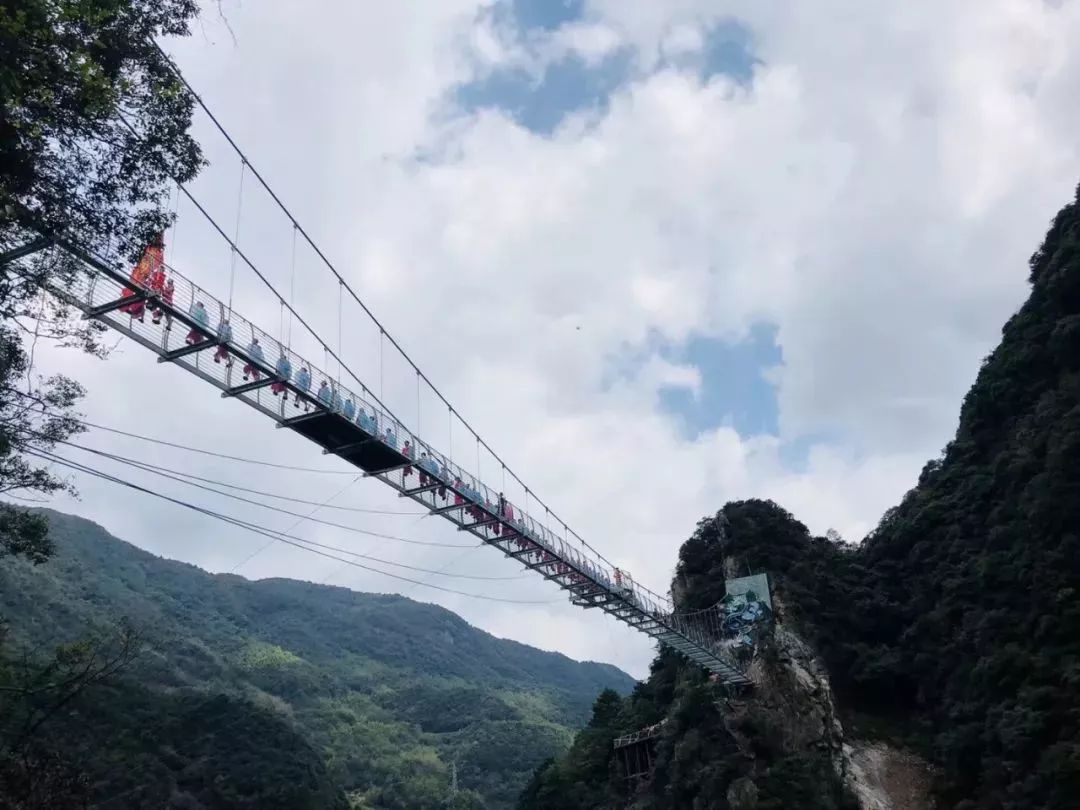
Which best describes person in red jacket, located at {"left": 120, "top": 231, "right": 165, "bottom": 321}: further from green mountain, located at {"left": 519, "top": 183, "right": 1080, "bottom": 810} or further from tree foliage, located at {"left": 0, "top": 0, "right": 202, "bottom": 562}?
green mountain, located at {"left": 519, "top": 183, "right": 1080, "bottom": 810}

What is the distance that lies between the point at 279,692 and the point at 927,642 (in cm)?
7150

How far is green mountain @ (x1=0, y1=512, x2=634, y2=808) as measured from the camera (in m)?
42.4

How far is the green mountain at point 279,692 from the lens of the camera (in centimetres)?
4241

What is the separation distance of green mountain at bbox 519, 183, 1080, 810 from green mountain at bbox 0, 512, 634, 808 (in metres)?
19.4

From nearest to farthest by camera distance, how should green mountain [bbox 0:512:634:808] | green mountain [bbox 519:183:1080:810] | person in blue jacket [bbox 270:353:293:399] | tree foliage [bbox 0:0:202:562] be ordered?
tree foliage [bbox 0:0:202:562]
person in blue jacket [bbox 270:353:293:399]
green mountain [bbox 519:183:1080:810]
green mountain [bbox 0:512:634:808]

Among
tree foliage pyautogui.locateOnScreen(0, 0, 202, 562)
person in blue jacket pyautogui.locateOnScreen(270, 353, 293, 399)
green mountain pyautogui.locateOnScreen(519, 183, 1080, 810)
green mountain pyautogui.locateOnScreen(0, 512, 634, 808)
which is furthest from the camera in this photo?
green mountain pyautogui.locateOnScreen(0, 512, 634, 808)

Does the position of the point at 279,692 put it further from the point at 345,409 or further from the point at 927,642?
the point at 345,409

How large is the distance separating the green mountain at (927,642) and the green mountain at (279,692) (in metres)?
19.4

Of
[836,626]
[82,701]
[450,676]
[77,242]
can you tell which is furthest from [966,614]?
[450,676]

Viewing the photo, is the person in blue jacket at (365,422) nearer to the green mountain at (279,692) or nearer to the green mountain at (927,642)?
the green mountain at (279,692)

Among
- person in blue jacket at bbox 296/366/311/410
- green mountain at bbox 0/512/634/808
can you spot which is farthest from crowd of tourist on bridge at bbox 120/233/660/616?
green mountain at bbox 0/512/634/808

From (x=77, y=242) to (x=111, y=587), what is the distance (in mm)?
91751

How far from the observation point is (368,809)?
6119 centimetres

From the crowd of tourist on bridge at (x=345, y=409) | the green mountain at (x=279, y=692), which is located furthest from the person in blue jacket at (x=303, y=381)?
the green mountain at (x=279, y=692)
